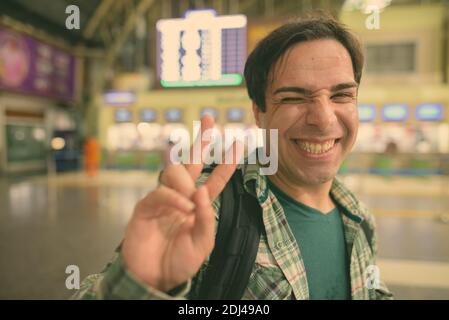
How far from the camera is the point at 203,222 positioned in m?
0.66

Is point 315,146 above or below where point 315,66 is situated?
below

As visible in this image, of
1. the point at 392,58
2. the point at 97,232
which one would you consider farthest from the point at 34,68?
the point at 392,58

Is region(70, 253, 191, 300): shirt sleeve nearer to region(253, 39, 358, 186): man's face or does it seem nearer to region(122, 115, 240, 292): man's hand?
region(122, 115, 240, 292): man's hand

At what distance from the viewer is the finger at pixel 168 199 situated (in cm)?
61

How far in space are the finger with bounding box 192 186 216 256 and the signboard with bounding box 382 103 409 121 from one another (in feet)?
31.7

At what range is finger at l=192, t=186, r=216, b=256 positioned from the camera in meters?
0.64

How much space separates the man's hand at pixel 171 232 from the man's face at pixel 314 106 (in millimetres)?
253

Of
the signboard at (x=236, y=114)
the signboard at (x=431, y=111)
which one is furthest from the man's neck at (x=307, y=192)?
the signboard at (x=431, y=111)

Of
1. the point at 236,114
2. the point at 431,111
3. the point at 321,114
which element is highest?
the point at 431,111

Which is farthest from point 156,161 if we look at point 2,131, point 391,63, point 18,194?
point 391,63

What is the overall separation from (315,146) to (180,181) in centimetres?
39

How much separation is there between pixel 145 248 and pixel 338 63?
632 millimetres

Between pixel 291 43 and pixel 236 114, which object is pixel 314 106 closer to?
pixel 291 43
